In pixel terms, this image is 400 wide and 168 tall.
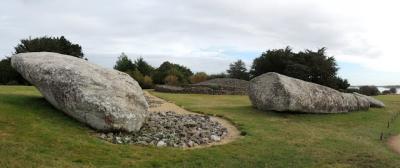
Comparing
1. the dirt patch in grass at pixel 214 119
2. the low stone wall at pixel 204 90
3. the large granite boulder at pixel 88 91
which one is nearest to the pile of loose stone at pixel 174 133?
the dirt patch in grass at pixel 214 119

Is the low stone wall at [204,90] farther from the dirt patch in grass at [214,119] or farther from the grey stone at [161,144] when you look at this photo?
the grey stone at [161,144]

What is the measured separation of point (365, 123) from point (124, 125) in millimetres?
13172

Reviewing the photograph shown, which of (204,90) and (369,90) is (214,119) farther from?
(369,90)

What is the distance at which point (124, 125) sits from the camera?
13750mm

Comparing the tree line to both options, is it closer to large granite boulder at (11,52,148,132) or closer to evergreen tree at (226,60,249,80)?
evergreen tree at (226,60,249,80)

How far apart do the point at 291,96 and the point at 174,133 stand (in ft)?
28.1

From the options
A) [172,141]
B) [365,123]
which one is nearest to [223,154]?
[172,141]

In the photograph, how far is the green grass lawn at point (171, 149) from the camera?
10523 mm

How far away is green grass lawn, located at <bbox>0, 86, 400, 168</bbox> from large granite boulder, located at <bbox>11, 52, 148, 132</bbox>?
0.53 meters

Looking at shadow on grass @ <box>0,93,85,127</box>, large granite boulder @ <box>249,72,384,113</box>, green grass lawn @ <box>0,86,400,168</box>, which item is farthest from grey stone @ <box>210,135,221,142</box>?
large granite boulder @ <box>249,72,384,113</box>

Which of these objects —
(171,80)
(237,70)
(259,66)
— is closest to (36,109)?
(171,80)

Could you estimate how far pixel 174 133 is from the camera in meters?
14.8

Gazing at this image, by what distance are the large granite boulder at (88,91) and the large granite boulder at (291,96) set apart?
27.5ft

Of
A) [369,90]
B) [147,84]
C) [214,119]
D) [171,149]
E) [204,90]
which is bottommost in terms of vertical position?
[171,149]
